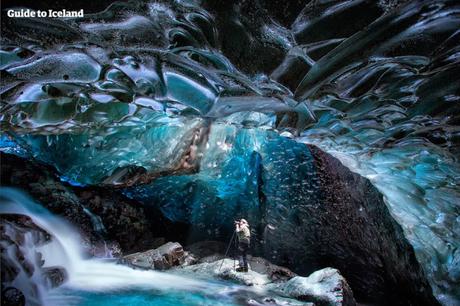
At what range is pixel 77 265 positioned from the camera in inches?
269

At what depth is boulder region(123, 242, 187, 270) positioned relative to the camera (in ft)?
24.6

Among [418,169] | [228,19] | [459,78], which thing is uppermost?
[228,19]

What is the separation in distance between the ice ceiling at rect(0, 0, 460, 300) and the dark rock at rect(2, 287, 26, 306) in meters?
2.79

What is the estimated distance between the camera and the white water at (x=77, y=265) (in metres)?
6.00

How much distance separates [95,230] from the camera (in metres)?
8.27

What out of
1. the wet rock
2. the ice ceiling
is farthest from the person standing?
the wet rock

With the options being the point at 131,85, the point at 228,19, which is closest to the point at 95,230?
the point at 131,85

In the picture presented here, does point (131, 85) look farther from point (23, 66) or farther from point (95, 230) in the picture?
point (95, 230)

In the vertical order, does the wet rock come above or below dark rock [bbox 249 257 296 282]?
above

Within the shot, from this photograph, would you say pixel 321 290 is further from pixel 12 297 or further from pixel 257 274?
pixel 12 297

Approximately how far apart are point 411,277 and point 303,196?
11.3 feet

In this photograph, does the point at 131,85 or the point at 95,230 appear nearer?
the point at 131,85

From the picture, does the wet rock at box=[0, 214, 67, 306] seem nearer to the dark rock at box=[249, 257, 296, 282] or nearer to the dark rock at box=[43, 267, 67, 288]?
the dark rock at box=[43, 267, 67, 288]

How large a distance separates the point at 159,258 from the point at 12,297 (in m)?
3.63
